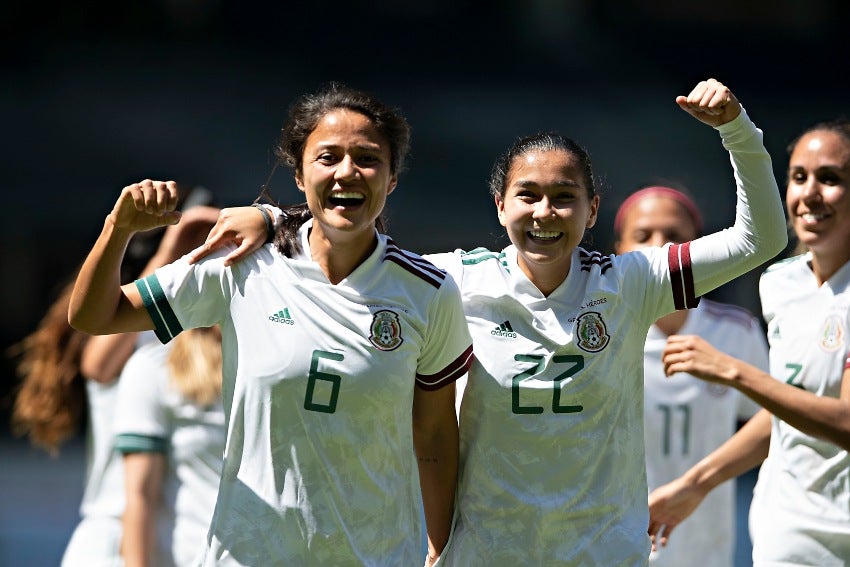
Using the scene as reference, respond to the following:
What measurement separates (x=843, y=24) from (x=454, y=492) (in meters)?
14.1

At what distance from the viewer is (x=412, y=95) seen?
15.7m

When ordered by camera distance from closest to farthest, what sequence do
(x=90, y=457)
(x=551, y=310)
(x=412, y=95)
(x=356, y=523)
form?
(x=356, y=523), (x=551, y=310), (x=90, y=457), (x=412, y=95)

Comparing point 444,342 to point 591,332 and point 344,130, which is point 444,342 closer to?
point 591,332

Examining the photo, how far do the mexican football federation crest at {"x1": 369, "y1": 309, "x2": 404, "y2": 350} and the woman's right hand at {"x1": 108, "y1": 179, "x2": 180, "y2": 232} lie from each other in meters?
0.55

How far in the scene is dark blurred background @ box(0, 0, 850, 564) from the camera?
1489 cm

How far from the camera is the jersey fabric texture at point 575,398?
127 inches

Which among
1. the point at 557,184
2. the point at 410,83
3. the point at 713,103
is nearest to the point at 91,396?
the point at 557,184

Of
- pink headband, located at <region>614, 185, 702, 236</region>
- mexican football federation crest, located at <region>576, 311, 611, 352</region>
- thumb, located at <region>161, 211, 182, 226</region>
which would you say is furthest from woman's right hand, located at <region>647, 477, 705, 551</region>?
thumb, located at <region>161, 211, 182, 226</region>

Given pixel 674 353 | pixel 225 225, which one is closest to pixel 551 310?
pixel 674 353

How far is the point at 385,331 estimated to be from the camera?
308 centimetres

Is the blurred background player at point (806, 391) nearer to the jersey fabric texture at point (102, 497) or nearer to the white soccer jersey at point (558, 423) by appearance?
the white soccer jersey at point (558, 423)

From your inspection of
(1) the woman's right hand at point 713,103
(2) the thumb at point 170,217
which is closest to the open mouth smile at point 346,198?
(2) the thumb at point 170,217

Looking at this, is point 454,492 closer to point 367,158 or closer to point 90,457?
point 367,158

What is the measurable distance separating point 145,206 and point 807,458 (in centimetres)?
224
